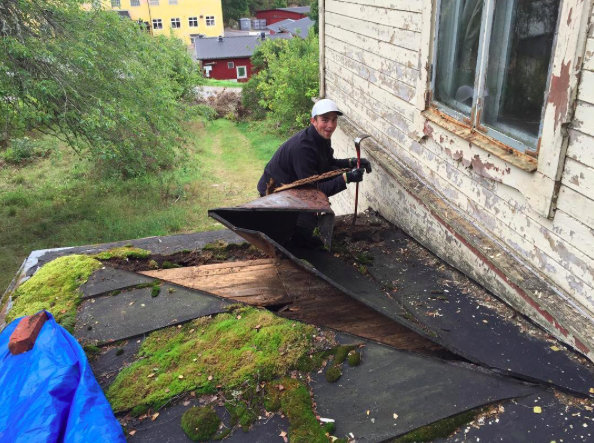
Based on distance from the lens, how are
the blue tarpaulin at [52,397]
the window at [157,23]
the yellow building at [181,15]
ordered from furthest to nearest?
the window at [157,23] < the yellow building at [181,15] < the blue tarpaulin at [52,397]

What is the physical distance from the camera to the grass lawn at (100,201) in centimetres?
1221

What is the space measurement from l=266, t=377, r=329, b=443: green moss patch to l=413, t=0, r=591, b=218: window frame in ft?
5.92

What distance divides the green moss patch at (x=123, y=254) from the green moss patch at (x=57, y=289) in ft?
0.56

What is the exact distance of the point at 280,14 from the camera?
59500 millimetres

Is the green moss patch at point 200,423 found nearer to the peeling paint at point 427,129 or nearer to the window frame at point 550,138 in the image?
the window frame at point 550,138

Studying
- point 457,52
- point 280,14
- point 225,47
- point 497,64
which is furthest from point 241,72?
point 497,64

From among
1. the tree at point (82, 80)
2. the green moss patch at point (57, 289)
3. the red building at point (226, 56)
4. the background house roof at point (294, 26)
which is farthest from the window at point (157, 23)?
the green moss patch at point (57, 289)

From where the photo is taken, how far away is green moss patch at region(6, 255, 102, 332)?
350 cm

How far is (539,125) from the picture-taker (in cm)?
277

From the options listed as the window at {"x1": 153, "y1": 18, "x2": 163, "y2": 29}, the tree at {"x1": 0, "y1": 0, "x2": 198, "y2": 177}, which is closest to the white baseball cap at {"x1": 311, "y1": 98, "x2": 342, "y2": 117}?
the tree at {"x1": 0, "y1": 0, "x2": 198, "y2": 177}

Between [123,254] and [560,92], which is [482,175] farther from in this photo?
[123,254]

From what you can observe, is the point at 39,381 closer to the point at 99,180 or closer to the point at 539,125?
the point at 539,125

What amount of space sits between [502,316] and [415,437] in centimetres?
129

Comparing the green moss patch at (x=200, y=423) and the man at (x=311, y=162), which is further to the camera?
the man at (x=311, y=162)
